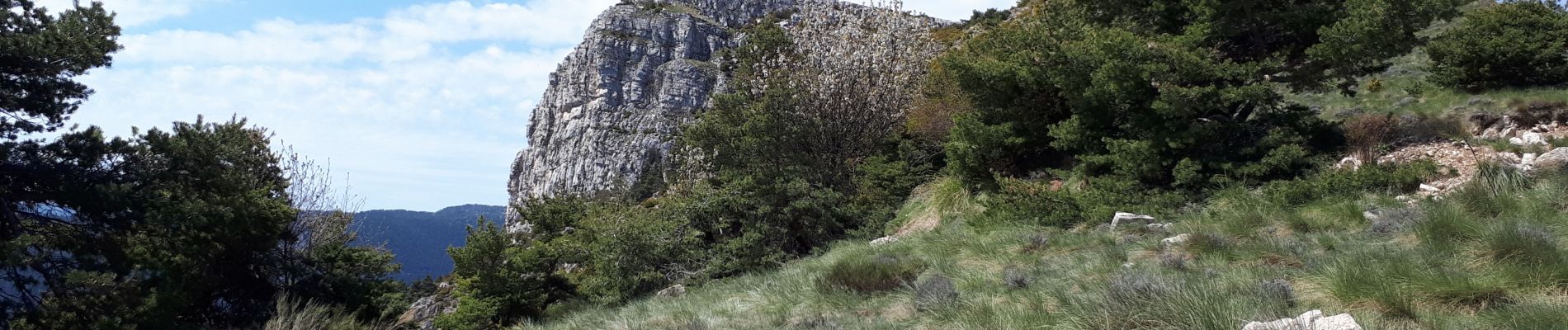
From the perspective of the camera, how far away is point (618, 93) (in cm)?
6400

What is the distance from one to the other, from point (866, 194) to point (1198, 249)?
8.82 metres

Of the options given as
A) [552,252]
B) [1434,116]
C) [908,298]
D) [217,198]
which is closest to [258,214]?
[217,198]

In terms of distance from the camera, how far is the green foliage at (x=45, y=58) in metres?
10.7

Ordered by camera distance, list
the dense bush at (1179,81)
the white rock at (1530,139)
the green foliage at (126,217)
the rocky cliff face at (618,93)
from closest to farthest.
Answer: the white rock at (1530,139) → the dense bush at (1179,81) → the green foliage at (126,217) → the rocky cliff face at (618,93)

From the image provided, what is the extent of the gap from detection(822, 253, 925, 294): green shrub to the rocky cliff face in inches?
1869

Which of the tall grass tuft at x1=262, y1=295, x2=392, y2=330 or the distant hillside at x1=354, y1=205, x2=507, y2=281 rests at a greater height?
the tall grass tuft at x1=262, y1=295, x2=392, y2=330

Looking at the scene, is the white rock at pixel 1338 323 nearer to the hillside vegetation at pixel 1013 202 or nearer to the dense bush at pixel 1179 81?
the hillside vegetation at pixel 1013 202

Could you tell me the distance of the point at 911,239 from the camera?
9.00 metres

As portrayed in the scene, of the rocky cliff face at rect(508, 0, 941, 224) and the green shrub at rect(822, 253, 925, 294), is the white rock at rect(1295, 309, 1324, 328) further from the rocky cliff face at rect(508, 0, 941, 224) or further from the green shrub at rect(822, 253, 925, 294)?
the rocky cliff face at rect(508, 0, 941, 224)

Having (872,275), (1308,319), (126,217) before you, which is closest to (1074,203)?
(872,275)

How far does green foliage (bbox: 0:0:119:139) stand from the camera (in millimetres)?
10734

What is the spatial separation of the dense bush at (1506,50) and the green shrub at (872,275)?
8.30 m

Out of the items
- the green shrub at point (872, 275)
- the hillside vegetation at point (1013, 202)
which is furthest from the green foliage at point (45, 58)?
the green shrub at point (872, 275)

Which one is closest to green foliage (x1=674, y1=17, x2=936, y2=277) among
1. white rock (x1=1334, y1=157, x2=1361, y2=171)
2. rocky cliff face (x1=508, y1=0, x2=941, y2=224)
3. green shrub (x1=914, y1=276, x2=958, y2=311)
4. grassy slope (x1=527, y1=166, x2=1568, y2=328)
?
grassy slope (x1=527, y1=166, x2=1568, y2=328)
